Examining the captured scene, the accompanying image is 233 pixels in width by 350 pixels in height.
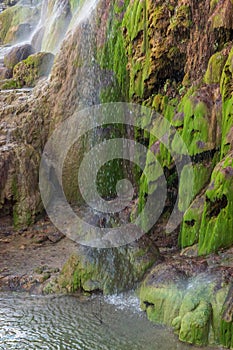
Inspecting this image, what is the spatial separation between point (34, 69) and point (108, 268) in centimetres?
789

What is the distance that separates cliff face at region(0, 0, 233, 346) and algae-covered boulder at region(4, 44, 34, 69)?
12.0ft

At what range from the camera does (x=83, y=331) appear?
576 cm

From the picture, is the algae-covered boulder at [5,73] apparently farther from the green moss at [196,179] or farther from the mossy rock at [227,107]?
the mossy rock at [227,107]

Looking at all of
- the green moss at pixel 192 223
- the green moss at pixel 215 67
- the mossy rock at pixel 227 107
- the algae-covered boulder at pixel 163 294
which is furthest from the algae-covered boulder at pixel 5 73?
the algae-covered boulder at pixel 163 294

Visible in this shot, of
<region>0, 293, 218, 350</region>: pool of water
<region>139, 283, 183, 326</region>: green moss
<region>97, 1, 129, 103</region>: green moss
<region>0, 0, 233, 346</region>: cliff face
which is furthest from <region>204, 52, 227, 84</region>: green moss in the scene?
<region>0, 293, 218, 350</region>: pool of water

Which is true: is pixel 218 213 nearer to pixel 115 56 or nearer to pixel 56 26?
pixel 115 56

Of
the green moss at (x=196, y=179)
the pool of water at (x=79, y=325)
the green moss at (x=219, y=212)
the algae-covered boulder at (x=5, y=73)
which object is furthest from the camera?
the algae-covered boulder at (x=5, y=73)

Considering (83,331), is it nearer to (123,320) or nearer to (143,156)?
(123,320)

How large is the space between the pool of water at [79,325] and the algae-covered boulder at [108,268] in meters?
0.21

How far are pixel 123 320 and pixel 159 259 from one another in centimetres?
140

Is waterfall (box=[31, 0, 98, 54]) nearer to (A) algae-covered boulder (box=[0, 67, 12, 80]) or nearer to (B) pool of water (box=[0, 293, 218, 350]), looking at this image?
(A) algae-covered boulder (box=[0, 67, 12, 80])

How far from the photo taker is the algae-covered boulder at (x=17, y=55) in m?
15.6

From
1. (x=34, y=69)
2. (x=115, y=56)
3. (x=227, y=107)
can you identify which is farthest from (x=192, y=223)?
(x=34, y=69)

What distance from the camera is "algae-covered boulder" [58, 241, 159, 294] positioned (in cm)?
690
